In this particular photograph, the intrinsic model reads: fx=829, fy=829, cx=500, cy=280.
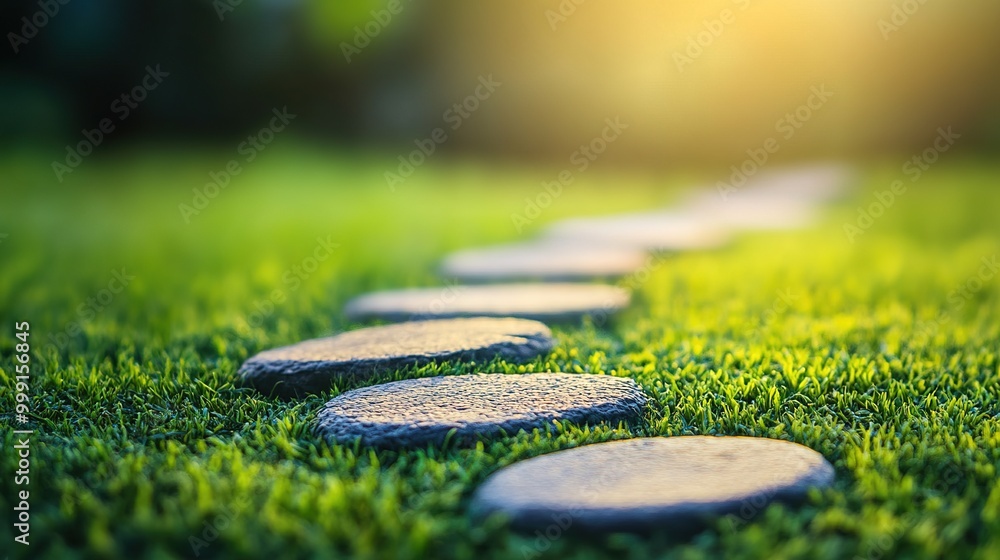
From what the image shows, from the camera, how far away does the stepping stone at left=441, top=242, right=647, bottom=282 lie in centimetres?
316

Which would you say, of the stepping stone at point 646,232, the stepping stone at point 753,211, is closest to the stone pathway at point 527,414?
the stepping stone at point 646,232

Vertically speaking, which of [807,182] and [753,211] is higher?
[807,182]

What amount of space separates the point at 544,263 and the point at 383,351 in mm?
1397

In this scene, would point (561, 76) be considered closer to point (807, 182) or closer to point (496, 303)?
point (807, 182)

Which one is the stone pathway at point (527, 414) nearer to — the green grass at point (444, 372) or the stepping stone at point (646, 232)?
the green grass at point (444, 372)

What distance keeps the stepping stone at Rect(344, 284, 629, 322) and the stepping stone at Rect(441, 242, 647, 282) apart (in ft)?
0.74

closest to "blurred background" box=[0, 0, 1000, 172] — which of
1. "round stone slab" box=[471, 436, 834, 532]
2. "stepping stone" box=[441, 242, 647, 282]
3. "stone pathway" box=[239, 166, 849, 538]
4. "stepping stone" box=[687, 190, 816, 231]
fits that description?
"stepping stone" box=[687, 190, 816, 231]

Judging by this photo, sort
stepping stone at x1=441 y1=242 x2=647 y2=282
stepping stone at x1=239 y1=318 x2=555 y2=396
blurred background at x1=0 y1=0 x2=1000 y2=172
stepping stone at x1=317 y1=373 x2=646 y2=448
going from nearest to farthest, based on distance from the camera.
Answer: stepping stone at x1=317 y1=373 x2=646 y2=448
stepping stone at x1=239 y1=318 x2=555 y2=396
stepping stone at x1=441 y1=242 x2=647 y2=282
blurred background at x1=0 y1=0 x2=1000 y2=172

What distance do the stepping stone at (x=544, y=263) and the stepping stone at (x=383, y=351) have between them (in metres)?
0.89

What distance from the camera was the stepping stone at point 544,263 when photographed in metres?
3.16

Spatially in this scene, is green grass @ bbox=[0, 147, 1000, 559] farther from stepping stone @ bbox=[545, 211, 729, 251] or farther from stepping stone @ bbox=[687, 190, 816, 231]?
stepping stone @ bbox=[687, 190, 816, 231]

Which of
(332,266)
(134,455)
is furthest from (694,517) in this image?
(332,266)

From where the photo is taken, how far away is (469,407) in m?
1.65

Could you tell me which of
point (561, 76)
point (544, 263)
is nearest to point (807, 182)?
point (561, 76)
